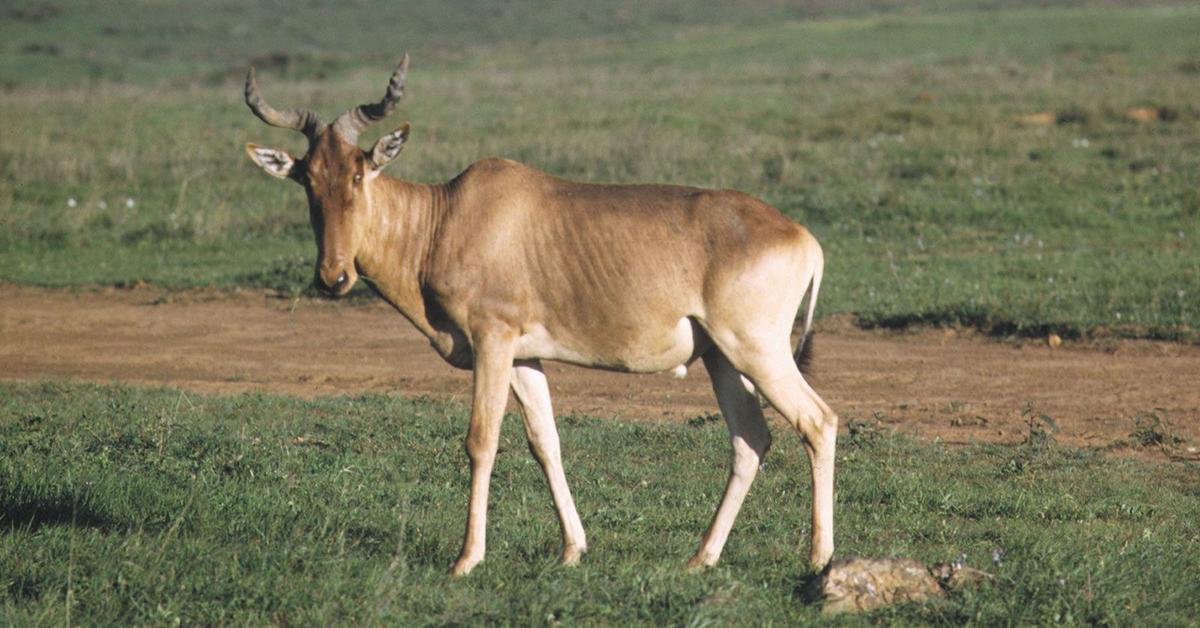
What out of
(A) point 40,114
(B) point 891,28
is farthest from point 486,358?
(B) point 891,28

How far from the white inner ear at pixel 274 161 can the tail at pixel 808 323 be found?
2417mm

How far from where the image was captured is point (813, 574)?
6449mm

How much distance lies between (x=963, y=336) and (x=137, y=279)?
28.4 feet

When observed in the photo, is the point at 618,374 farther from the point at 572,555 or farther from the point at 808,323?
the point at 572,555

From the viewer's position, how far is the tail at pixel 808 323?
6809 mm

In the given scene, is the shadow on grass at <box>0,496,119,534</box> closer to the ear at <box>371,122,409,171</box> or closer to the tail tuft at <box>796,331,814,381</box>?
the ear at <box>371,122,409,171</box>

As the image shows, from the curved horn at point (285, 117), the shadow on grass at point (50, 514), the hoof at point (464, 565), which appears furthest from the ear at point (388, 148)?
the shadow on grass at point (50, 514)

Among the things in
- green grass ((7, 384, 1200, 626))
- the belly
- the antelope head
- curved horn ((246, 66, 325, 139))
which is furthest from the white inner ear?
green grass ((7, 384, 1200, 626))

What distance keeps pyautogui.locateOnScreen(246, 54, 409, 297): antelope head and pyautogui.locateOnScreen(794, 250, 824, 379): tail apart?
1.94m

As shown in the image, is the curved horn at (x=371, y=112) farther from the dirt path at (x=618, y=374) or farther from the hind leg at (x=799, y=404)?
the dirt path at (x=618, y=374)

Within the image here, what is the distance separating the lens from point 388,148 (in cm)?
676

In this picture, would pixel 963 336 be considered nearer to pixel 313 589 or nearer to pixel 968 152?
pixel 313 589

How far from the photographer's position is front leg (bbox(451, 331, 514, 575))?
657 centimetres

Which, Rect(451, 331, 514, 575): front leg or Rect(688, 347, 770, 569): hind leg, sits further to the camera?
Rect(688, 347, 770, 569): hind leg
